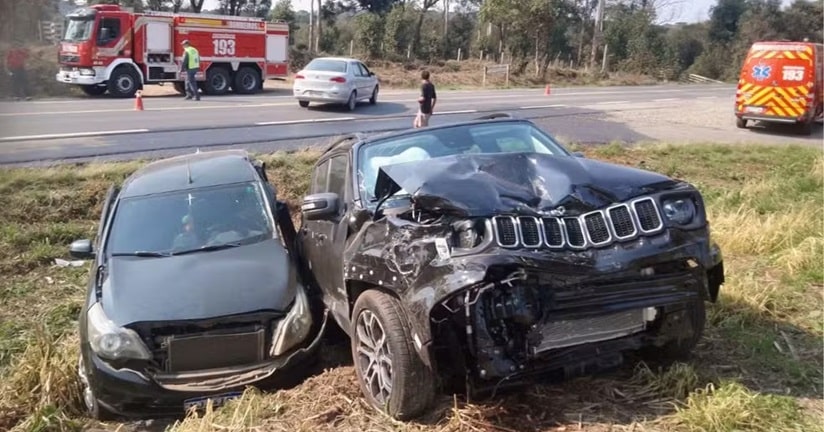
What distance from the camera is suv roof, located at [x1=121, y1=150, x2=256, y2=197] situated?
21.4 ft

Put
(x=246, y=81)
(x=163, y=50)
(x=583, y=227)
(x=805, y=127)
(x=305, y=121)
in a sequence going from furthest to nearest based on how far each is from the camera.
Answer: (x=246, y=81) → (x=163, y=50) → (x=805, y=127) → (x=305, y=121) → (x=583, y=227)

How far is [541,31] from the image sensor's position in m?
44.9

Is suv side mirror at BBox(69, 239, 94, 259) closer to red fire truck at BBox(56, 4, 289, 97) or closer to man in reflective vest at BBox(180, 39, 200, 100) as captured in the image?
red fire truck at BBox(56, 4, 289, 97)

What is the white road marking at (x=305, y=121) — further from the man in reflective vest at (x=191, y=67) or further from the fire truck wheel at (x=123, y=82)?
the fire truck wheel at (x=123, y=82)

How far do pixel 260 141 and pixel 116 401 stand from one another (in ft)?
35.6

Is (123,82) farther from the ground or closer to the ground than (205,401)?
farther from the ground

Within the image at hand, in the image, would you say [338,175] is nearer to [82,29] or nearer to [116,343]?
[116,343]

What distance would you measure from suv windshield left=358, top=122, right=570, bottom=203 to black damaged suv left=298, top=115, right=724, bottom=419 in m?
0.65

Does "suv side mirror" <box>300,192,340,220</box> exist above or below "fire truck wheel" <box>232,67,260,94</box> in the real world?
below

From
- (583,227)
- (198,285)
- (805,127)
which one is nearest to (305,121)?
(198,285)

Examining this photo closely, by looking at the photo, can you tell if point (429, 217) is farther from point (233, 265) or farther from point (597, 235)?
point (233, 265)

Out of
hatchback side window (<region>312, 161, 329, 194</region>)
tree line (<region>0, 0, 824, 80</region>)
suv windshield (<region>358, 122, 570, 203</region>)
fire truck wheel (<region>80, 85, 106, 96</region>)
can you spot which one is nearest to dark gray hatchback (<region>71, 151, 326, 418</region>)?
hatchback side window (<region>312, 161, 329, 194</region>)

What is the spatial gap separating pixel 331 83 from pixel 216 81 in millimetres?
8001

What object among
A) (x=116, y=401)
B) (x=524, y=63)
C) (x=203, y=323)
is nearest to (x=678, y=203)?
(x=203, y=323)
